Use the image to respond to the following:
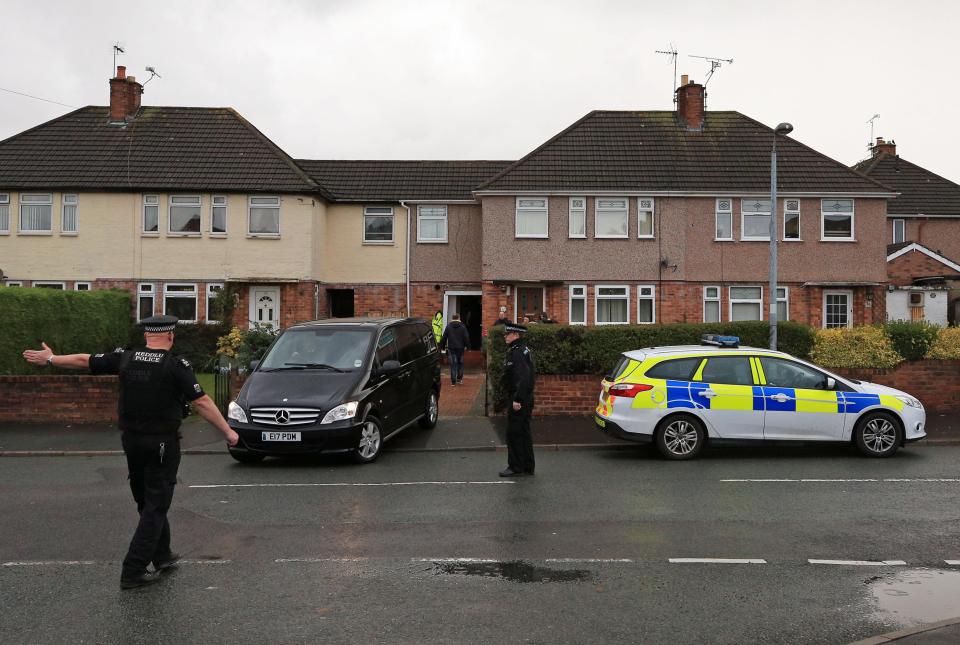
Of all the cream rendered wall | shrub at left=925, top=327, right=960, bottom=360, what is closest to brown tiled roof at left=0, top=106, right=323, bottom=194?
the cream rendered wall

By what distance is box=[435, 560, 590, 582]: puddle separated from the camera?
18.5 ft

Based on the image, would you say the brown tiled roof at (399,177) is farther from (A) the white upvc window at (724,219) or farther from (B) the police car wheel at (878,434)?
(B) the police car wheel at (878,434)

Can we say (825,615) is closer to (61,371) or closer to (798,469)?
(798,469)

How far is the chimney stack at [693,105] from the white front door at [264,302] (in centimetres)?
1418

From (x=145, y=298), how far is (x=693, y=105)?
18.4m

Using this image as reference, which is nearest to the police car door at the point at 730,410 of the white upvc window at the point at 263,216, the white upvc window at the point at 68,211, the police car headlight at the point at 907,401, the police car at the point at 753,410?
the police car at the point at 753,410

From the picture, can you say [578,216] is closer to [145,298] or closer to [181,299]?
[181,299]

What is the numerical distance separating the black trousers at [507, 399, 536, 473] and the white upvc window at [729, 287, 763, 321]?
1651cm

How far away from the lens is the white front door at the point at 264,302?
2547 centimetres

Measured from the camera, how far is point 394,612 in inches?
196

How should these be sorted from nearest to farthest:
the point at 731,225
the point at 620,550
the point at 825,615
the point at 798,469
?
1. the point at 825,615
2. the point at 620,550
3. the point at 798,469
4. the point at 731,225

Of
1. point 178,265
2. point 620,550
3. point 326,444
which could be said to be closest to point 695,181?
point 178,265

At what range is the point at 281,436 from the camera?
998 cm

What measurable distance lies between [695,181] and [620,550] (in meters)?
19.9
